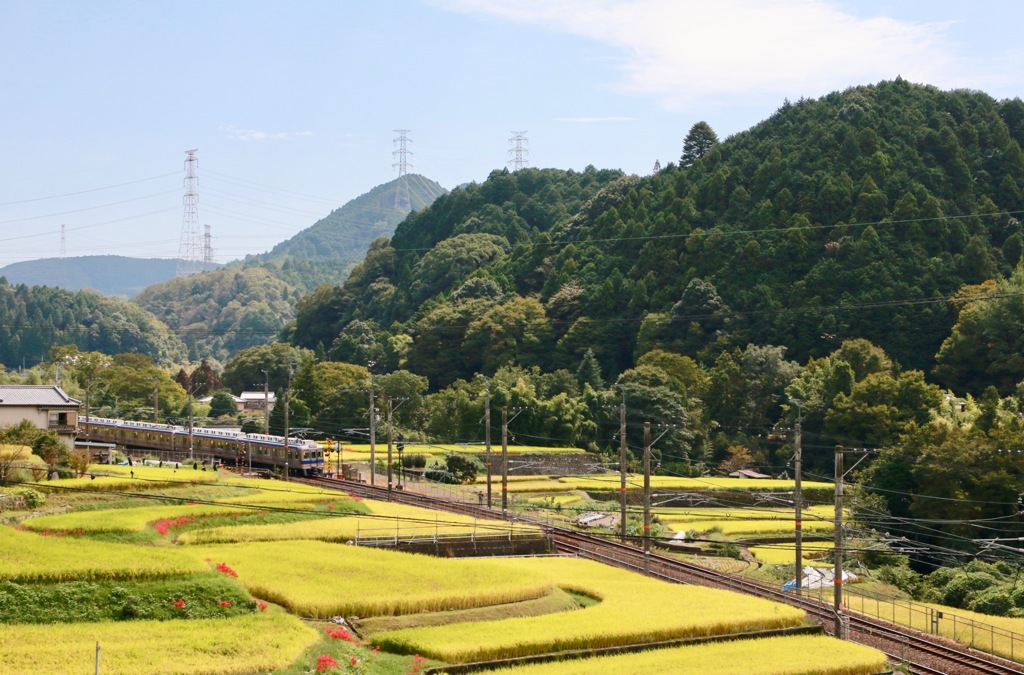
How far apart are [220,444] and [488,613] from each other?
141ft

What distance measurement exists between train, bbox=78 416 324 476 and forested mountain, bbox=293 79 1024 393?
39.1 metres

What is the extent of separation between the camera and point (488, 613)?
35.5m

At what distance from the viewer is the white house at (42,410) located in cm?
6209

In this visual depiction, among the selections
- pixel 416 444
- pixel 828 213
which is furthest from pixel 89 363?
pixel 828 213

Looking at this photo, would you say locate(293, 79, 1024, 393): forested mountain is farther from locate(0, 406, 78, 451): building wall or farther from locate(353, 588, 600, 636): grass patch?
locate(353, 588, 600, 636): grass patch

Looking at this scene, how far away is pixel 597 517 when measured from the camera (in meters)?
58.2

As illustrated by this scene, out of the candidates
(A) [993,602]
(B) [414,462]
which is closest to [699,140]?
(B) [414,462]

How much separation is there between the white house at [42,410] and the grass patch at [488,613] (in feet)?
106

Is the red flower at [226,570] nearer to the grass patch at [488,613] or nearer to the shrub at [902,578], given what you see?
the grass patch at [488,613]

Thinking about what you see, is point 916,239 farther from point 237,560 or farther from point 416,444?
point 237,560

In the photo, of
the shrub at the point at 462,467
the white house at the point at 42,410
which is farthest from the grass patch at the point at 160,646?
the shrub at the point at 462,467

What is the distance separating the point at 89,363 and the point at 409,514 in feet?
259

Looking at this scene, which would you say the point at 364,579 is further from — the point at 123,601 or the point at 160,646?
the point at 160,646

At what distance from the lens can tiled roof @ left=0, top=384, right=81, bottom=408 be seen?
206ft
